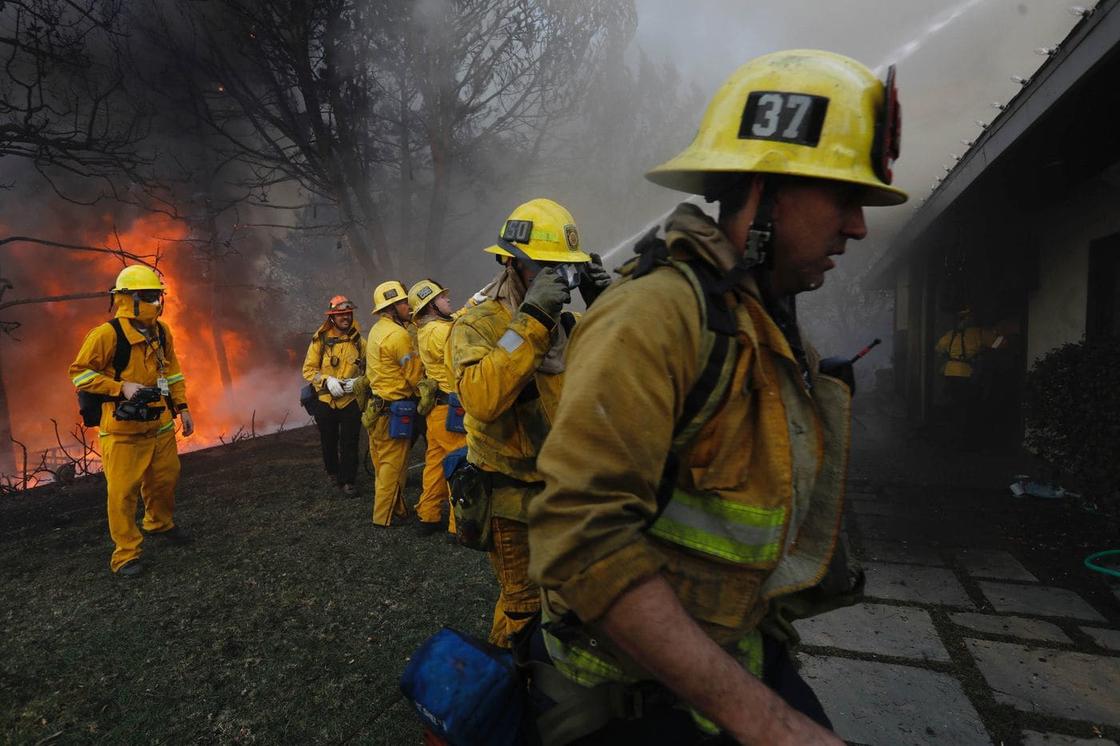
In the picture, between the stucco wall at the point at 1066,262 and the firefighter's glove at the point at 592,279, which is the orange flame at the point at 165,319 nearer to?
the firefighter's glove at the point at 592,279

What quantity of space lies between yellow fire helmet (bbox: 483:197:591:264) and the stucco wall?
17.5 feet

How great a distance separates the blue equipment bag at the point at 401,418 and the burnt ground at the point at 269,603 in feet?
2.93

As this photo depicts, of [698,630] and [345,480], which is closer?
[698,630]

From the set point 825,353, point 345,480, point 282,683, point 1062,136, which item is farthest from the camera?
point 825,353

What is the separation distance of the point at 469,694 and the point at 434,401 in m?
4.59

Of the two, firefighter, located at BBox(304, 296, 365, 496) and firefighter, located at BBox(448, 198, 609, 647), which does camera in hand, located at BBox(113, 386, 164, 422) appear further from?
firefighter, located at BBox(448, 198, 609, 647)

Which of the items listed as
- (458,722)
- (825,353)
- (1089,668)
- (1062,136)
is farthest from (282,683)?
(825,353)

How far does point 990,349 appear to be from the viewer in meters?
7.85

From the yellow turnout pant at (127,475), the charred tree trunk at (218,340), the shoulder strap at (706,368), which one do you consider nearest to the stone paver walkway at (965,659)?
the shoulder strap at (706,368)

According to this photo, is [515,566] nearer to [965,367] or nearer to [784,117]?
[784,117]

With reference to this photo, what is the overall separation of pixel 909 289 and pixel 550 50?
384 inches

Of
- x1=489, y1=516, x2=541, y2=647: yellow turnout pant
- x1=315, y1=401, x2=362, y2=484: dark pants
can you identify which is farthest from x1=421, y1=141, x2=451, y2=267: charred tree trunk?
x1=489, y1=516, x2=541, y2=647: yellow turnout pant

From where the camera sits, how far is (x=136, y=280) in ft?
15.7

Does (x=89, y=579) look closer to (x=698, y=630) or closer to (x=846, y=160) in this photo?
(x=698, y=630)
